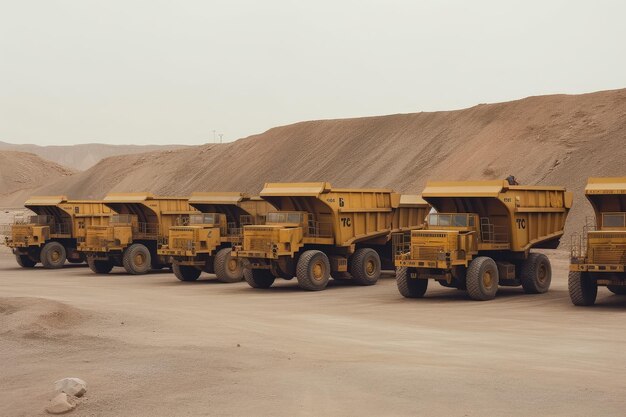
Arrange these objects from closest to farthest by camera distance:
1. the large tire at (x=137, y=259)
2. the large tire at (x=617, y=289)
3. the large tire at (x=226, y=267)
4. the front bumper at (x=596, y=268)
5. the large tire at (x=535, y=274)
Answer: the front bumper at (x=596, y=268) < the large tire at (x=617, y=289) < the large tire at (x=535, y=274) < the large tire at (x=226, y=267) < the large tire at (x=137, y=259)

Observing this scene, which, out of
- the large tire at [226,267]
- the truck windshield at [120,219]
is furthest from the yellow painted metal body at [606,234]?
the truck windshield at [120,219]

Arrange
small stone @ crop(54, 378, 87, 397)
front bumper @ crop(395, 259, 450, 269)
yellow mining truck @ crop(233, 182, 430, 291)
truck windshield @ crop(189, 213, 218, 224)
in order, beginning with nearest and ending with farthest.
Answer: small stone @ crop(54, 378, 87, 397), front bumper @ crop(395, 259, 450, 269), yellow mining truck @ crop(233, 182, 430, 291), truck windshield @ crop(189, 213, 218, 224)

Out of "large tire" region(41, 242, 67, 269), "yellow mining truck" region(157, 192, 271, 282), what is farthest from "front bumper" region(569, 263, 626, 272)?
"large tire" region(41, 242, 67, 269)

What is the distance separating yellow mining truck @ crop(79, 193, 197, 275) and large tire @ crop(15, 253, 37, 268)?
4.83 metres

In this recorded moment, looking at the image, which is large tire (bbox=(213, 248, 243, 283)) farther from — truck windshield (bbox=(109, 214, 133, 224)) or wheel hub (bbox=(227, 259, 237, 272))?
truck windshield (bbox=(109, 214, 133, 224))

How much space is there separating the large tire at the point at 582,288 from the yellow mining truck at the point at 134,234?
628 inches

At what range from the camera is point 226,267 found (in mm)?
28781

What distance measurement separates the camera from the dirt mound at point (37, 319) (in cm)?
1505

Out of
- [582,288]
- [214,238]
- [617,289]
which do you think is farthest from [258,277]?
[617,289]

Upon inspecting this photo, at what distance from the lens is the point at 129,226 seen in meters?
33.2

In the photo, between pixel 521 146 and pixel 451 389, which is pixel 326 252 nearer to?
pixel 451 389

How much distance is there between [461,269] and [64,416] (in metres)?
14.5

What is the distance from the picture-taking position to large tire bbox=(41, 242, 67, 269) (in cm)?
3675

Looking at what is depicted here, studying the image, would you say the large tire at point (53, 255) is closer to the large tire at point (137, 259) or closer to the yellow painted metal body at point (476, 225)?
the large tire at point (137, 259)
